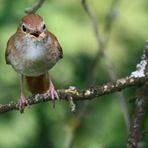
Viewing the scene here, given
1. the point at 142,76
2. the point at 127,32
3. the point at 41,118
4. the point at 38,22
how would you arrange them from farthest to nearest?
1. the point at 127,32
2. the point at 41,118
3. the point at 38,22
4. the point at 142,76

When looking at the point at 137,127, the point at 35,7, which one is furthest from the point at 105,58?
the point at 137,127

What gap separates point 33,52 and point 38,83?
0.45 m

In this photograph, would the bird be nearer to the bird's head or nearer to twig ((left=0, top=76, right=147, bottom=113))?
the bird's head

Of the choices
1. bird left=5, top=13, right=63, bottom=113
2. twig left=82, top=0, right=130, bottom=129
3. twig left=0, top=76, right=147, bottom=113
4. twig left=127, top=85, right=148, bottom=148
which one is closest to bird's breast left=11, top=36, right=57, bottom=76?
bird left=5, top=13, right=63, bottom=113

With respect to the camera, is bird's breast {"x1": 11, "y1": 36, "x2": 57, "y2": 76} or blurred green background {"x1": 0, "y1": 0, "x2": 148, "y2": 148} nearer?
bird's breast {"x1": 11, "y1": 36, "x2": 57, "y2": 76}

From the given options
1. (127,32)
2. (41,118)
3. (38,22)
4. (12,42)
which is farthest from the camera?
(127,32)

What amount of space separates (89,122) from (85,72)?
0.41 meters

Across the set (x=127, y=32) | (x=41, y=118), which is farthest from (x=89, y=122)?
(x=127, y=32)

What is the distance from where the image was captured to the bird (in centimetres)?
428

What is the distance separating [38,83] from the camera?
4.76 meters

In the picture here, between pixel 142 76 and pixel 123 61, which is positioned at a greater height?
pixel 123 61

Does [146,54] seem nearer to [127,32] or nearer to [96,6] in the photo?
[127,32]

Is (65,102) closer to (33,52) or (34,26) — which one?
(33,52)

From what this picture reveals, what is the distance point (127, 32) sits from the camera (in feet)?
19.1
